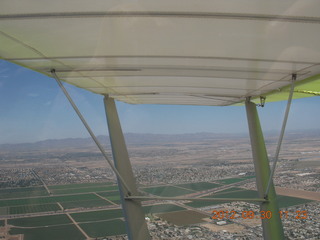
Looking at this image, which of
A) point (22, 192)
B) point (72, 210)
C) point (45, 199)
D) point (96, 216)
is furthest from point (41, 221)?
point (22, 192)

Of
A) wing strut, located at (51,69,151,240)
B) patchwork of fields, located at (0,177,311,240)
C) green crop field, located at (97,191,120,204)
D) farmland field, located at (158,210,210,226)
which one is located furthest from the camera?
green crop field, located at (97,191,120,204)

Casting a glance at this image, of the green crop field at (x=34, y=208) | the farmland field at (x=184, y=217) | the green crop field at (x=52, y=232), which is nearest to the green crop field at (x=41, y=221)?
the green crop field at (x=52, y=232)

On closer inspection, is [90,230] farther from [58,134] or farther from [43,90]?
[43,90]

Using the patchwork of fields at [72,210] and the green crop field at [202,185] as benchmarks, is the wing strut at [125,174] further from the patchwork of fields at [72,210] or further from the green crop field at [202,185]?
the patchwork of fields at [72,210]

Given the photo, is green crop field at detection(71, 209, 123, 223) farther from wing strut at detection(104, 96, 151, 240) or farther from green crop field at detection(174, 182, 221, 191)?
wing strut at detection(104, 96, 151, 240)

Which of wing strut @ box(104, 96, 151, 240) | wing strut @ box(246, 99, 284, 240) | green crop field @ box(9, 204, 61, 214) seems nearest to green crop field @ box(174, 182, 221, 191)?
wing strut @ box(246, 99, 284, 240)

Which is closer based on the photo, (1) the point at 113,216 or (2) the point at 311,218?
(2) the point at 311,218

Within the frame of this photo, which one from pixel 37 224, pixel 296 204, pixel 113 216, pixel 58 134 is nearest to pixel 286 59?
pixel 58 134

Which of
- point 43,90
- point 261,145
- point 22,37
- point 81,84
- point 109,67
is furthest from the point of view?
point 43,90
